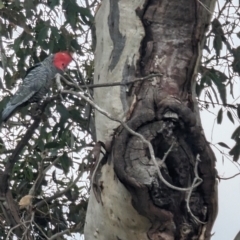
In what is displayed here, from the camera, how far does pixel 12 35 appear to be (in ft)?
9.22

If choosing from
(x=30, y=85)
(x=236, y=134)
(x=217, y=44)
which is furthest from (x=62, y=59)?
(x=236, y=134)

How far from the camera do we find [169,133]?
1.51 meters

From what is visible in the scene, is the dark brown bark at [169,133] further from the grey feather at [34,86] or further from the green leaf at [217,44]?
the grey feather at [34,86]

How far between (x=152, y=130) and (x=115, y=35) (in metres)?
0.32

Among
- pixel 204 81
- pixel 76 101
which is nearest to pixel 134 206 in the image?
pixel 204 81

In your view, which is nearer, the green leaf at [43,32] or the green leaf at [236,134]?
the green leaf at [43,32]

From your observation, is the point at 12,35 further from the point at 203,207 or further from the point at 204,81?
the point at 203,207

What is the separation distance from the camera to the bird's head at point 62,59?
2.65 m

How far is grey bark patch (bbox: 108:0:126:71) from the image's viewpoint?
5.40ft

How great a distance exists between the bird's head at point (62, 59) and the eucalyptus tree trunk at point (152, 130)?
3.09 feet

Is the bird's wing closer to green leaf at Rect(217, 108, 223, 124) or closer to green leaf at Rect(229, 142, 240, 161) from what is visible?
green leaf at Rect(217, 108, 223, 124)

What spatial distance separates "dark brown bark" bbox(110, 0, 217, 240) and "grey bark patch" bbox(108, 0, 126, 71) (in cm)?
6

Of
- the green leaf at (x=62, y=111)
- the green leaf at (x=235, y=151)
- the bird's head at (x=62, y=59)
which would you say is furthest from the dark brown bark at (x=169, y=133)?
the bird's head at (x=62, y=59)

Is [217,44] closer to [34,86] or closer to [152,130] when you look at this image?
[34,86]
